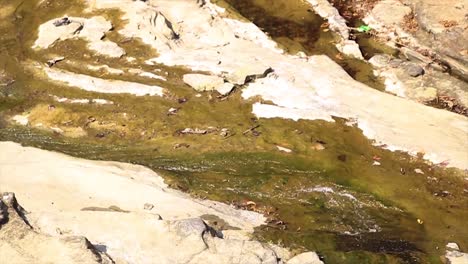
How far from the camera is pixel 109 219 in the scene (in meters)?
19.0

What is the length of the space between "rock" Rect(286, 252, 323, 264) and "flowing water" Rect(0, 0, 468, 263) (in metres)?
0.95

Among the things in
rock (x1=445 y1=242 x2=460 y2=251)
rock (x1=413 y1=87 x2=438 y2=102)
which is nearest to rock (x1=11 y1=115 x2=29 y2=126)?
rock (x1=445 y1=242 x2=460 y2=251)

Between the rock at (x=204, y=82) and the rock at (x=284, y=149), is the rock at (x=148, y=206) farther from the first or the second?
the rock at (x=204, y=82)

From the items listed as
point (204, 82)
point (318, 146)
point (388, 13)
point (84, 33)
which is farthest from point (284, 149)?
point (388, 13)

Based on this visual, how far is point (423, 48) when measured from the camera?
4019 centimetres

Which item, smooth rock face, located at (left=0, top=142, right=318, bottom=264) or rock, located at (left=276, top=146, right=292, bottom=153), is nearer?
smooth rock face, located at (left=0, top=142, right=318, bottom=264)

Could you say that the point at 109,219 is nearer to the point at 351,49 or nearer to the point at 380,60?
the point at 351,49

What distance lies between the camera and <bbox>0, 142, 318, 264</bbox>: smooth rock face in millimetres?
16922

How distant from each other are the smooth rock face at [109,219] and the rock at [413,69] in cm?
1925

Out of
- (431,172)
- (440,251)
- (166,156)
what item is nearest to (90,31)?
(166,156)

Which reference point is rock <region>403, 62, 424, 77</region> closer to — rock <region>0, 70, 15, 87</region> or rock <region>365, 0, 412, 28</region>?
rock <region>365, 0, 412, 28</region>

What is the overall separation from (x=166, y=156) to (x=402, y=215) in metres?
12.0

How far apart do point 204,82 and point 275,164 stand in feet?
27.9

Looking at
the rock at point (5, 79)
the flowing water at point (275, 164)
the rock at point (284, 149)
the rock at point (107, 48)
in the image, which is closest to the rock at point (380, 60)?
the flowing water at point (275, 164)
